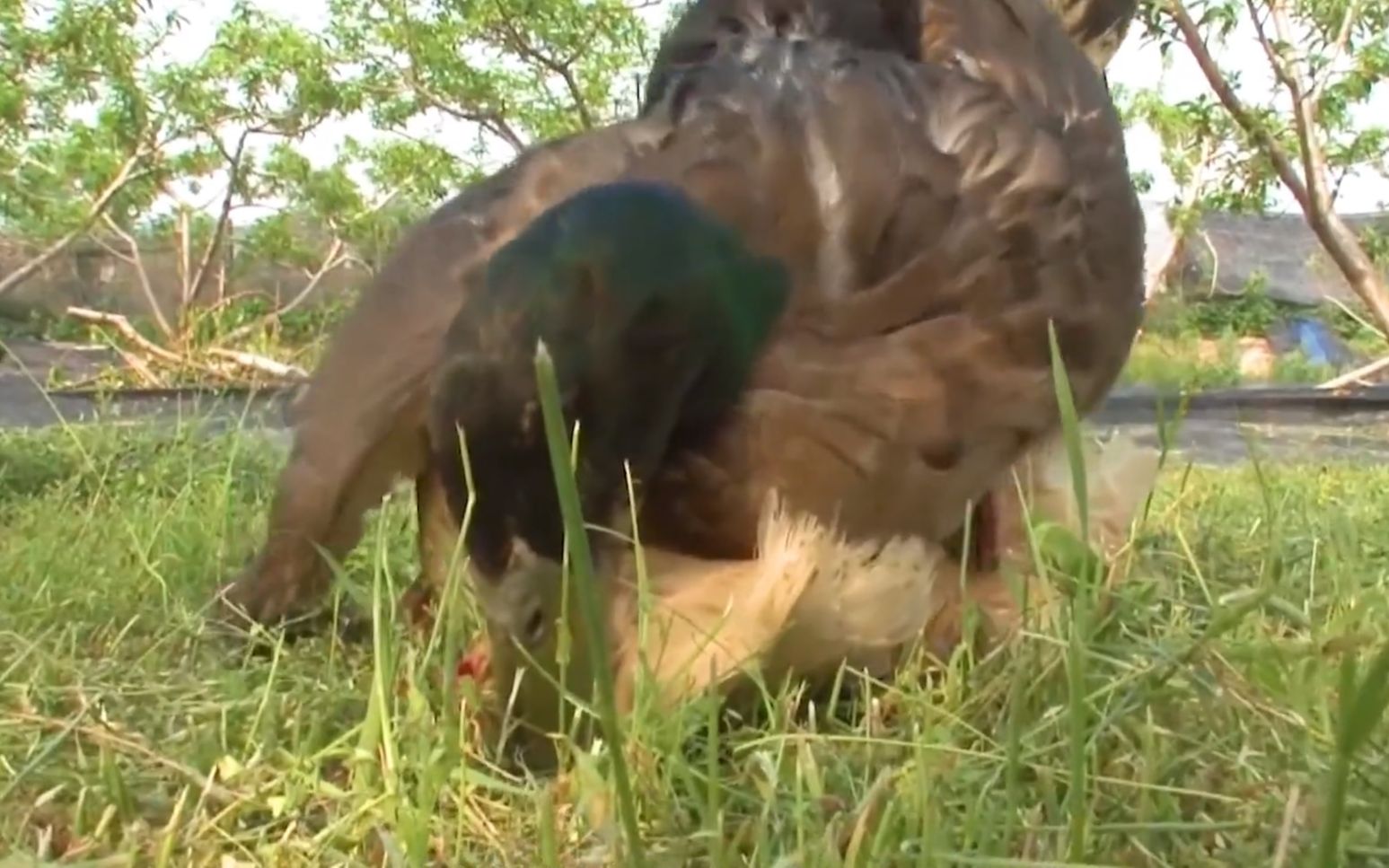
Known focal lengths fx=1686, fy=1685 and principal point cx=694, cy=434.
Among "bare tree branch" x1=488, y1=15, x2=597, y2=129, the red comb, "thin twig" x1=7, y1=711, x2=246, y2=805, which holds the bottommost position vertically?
"thin twig" x1=7, y1=711, x2=246, y2=805

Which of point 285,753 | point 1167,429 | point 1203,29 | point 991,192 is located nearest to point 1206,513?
point 991,192

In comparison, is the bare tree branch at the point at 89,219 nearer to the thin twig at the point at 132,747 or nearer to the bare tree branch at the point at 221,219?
the bare tree branch at the point at 221,219

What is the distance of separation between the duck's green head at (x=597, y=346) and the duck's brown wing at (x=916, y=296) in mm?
59

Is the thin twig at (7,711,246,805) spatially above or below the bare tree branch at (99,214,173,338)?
below

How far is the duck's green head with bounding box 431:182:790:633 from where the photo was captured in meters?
1.22

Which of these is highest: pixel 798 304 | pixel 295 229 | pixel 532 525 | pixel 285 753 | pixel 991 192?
pixel 295 229

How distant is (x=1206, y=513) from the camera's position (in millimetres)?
2494

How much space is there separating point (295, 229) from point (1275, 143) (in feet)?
16.6

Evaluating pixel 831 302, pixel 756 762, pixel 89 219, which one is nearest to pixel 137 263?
pixel 89 219

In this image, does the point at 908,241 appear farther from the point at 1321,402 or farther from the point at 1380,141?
the point at 1380,141

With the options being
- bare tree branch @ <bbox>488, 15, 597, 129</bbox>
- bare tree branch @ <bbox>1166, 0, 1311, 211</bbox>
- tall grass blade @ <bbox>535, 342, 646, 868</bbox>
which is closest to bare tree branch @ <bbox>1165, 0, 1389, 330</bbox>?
bare tree branch @ <bbox>1166, 0, 1311, 211</bbox>

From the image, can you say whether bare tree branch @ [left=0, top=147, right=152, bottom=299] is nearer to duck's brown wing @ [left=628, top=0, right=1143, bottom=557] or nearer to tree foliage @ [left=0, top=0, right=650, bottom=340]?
tree foliage @ [left=0, top=0, right=650, bottom=340]

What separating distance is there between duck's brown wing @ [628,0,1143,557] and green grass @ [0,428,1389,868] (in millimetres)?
205

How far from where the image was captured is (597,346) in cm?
132
